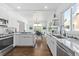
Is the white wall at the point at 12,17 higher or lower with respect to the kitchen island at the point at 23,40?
higher

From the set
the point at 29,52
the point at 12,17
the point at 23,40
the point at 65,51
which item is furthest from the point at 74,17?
the point at 12,17

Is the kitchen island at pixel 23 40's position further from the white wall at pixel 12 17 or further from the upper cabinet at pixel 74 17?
the upper cabinet at pixel 74 17

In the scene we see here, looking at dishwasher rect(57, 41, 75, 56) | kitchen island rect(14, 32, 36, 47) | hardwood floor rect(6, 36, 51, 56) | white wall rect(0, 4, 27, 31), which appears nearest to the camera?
dishwasher rect(57, 41, 75, 56)

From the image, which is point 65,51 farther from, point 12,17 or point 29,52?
point 12,17

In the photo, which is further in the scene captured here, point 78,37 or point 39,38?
point 39,38

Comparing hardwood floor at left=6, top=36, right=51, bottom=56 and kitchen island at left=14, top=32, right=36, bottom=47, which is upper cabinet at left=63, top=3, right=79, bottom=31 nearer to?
hardwood floor at left=6, top=36, right=51, bottom=56

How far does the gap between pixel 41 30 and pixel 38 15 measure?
1.43 metres

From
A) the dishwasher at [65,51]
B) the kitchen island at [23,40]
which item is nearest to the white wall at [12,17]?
the kitchen island at [23,40]

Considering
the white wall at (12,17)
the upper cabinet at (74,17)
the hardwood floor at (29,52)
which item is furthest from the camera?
the white wall at (12,17)

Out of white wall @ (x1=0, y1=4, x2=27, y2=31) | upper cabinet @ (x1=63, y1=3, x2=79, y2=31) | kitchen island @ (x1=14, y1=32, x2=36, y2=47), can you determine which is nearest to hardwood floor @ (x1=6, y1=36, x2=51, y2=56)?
kitchen island @ (x1=14, y1=32, x2=36, y2=47)

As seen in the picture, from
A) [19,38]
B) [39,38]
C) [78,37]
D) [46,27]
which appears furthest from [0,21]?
[39,38]

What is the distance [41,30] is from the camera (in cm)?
958

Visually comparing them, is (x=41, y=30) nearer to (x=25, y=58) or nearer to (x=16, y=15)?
(x=16, y=15)

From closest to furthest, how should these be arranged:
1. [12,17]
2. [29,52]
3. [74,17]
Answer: [74,17] → [29,52] → [12,17]
